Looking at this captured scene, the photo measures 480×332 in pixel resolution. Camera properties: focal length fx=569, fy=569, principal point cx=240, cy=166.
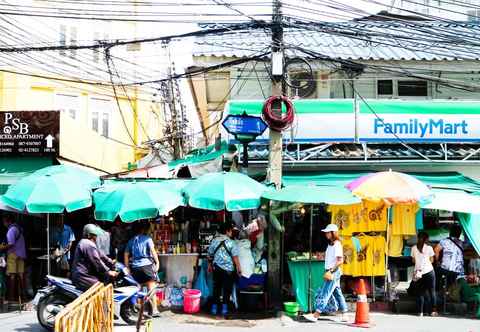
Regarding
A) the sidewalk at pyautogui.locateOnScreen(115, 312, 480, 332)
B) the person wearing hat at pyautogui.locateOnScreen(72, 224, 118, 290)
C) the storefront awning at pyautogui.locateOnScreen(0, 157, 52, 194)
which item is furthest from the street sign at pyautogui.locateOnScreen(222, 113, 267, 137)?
the storefront awning at pyautogui.locateOnScreen(0, 157, 52, 194)

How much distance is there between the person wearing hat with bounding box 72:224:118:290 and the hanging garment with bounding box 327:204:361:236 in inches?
187

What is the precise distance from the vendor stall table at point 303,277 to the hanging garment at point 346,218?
0.86 metres

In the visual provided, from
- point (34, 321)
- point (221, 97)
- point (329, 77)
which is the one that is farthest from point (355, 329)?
point (221, 97)

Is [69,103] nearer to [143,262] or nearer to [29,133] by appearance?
[29,133]

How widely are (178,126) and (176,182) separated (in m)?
14.3

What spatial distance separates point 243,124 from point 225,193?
263 centimetres

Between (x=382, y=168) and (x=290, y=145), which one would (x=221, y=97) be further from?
(x=382, y=168)

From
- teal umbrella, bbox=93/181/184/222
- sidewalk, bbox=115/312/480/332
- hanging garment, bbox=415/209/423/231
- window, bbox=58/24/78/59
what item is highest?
window, bbox=58/24/78/59

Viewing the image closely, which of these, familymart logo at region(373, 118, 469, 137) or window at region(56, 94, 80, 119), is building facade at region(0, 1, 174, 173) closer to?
window at region(56, 94, 80, 119)

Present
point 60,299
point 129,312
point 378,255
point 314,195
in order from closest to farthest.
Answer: point 60,299 < point 129,312 < point 314,195 < point 378,255

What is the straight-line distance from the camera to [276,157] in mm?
12062

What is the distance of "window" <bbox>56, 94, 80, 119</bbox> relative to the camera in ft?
84.0

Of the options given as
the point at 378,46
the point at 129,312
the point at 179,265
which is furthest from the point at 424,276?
the point at 378,46

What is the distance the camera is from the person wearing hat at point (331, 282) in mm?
10648
